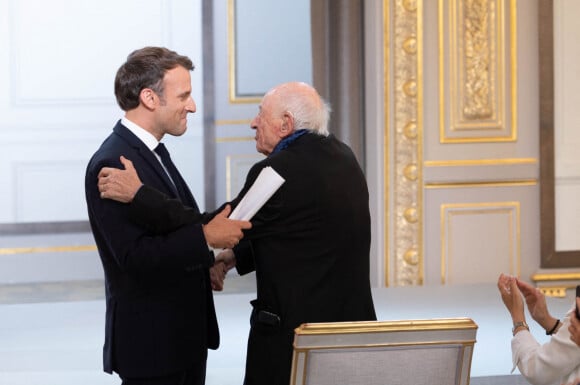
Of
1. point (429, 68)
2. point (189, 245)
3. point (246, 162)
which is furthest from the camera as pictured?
point (246, 162)

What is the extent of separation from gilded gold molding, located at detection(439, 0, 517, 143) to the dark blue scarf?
12.0 ft

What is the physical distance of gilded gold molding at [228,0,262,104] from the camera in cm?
773

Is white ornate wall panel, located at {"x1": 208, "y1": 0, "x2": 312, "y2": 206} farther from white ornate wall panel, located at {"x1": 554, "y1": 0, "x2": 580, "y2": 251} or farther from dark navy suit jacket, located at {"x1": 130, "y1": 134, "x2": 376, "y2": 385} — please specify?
dark navy suit jacket, located at {"x1": 130, "y1": 134, "x2": 376, "y2": 385}

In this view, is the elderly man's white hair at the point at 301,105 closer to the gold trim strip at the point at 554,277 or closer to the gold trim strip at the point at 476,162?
the gold trim strip at the point at 476,162

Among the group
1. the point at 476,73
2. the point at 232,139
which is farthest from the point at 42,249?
the point at 476,73

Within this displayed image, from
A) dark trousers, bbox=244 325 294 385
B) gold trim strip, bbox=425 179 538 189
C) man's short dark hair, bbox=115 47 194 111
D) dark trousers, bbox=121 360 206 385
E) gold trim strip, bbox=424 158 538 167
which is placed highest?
man's short dark hair, bbox=115 47 194 111

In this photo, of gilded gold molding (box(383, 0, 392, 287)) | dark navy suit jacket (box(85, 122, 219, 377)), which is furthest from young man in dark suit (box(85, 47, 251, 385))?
gilded gold molding (box(383, 0, 392, 287))

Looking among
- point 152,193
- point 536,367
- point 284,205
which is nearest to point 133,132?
point 152,193

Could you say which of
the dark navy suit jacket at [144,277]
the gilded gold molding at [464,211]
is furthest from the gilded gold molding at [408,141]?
the dark navy suit jacket at [144,277]

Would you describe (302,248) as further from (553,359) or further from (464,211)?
(464,211)

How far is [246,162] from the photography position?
7773 millimetres

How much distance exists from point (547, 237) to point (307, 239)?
4020 mm

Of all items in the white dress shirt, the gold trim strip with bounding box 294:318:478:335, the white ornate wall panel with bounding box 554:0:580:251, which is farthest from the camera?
the white ornate wall panel with bounding box 554:0:580:251

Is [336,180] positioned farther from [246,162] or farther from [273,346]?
[246,162]
